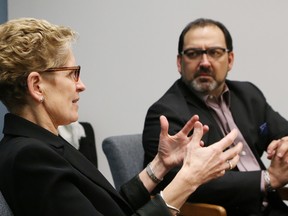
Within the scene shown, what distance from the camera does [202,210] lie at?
196 centimetres

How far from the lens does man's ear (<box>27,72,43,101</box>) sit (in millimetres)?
1380

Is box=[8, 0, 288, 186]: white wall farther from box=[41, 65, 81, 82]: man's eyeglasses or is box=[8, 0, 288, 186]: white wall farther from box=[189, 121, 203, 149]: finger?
box=[41, 65, 81, 82]: man's eyeglasses

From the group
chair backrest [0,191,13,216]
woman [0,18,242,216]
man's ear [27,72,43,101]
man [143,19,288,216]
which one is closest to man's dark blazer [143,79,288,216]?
man [143,19,288,216]

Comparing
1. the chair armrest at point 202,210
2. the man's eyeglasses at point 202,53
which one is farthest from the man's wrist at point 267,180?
the man's eyeglasses at point 202,53

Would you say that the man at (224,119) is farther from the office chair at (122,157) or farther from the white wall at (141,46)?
the white wall at (141,46)

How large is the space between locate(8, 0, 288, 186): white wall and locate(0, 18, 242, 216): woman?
5.77 feet

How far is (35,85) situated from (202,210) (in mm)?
886

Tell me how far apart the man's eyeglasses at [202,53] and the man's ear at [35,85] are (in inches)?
44.3

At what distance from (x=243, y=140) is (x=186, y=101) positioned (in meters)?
0.32

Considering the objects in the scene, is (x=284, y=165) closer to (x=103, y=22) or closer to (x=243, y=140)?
(x=243, y=140)

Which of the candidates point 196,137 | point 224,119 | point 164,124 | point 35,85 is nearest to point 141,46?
point 224,119

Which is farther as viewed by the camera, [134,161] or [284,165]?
[134,161]

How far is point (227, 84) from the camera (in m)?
2.54

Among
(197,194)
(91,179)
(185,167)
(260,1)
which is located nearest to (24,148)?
(91,179)
